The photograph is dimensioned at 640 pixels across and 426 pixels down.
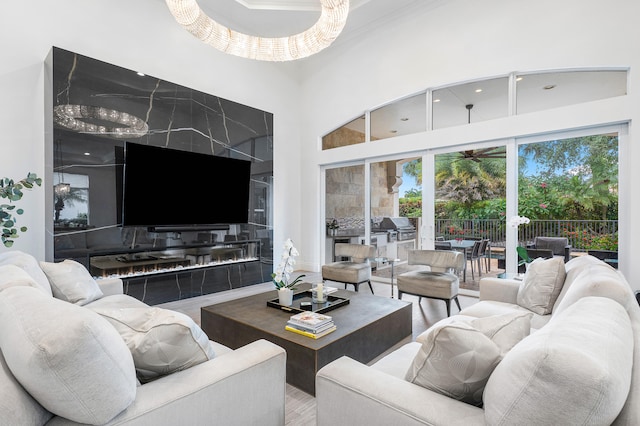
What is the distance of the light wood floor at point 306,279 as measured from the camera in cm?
195

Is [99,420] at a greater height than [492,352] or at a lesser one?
lesser

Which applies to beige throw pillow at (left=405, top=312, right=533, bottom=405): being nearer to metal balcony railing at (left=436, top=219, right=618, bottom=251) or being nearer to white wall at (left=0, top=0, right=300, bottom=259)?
metal balcony railing at (left=436, top=219, right=618, bottom=251)

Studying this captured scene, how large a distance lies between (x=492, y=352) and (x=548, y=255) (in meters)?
3.20

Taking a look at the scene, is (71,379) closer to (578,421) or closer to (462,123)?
(578,421)

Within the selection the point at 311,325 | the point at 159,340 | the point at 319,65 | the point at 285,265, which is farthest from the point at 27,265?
the point at 319,65

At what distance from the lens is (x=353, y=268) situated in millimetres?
4574

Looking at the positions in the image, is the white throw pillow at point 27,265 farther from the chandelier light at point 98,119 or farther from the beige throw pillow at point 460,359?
the beige throw pillow at point 460,359

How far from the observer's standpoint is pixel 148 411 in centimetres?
→ 104

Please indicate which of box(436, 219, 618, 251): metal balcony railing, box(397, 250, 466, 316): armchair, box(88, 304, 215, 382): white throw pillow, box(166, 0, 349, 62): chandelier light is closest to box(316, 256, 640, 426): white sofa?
box(88, 304, 215, 382): white throw pillow

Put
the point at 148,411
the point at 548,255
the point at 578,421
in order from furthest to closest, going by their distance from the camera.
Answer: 1. the point at 548,255
2. the point at 148,411
3. the point at 578,421

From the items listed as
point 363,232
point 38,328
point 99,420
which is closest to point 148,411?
point 99,420

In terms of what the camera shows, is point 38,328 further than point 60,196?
No

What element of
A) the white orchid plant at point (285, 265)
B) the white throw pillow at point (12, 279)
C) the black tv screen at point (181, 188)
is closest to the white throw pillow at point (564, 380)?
the white throw pillow at point (12, 279)

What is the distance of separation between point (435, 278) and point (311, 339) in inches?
77.4
